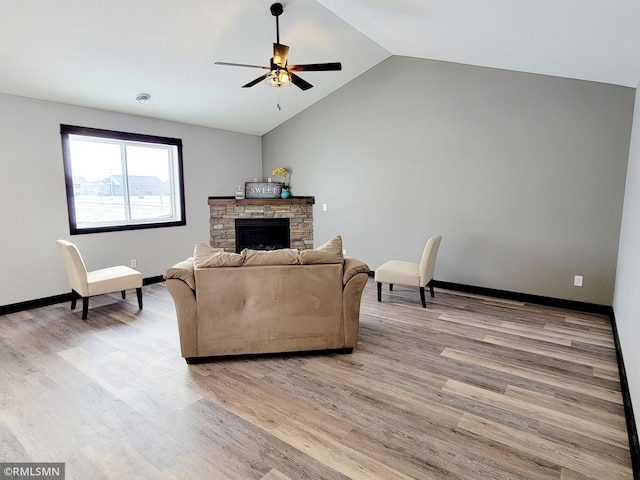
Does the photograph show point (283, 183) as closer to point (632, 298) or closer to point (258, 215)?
point (258, 215)

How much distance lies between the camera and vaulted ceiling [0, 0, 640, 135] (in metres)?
2.71

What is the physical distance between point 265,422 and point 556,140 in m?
4.26

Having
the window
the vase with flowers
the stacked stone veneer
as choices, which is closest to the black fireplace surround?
the stacked stone veneer

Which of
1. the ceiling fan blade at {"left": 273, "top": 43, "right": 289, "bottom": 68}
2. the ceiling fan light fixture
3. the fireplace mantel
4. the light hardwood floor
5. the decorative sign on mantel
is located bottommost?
the light hardwood floor

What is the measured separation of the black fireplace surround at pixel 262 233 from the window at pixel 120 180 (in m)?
1.10

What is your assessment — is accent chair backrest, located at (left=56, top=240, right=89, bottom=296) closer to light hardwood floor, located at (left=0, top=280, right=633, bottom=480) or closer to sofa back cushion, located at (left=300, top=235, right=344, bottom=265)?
light hardwood floor, located at (left=0, top=280, right=633, bottom=480)

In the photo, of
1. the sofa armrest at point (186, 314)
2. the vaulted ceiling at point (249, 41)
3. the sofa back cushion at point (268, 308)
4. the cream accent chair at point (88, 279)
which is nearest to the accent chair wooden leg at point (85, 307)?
the cream accent chair at point (88, 279)

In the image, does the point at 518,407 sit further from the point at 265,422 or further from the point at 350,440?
the point at 265,422

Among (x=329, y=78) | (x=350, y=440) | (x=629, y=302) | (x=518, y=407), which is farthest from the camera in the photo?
(x=329, y=78)

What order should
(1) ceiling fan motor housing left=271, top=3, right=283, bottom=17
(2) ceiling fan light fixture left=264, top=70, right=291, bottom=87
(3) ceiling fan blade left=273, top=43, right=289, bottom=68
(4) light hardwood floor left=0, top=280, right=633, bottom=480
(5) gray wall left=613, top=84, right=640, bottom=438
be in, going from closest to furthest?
(4) light hardwood floor left=0, top=280, right=633, bottom=480 → (5) gray wall left=613, top=84, right=640, bottom=438 → (3) ceiling fan blade left=273, top=43, right=289, bottom=68 → (2) ceiling fan light fixture left=264, top=70, right=291, bottom=87 → (1) ceiling fan motor housing left=271, top=3, right=283, bottom=17

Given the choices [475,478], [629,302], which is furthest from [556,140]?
[475,478]

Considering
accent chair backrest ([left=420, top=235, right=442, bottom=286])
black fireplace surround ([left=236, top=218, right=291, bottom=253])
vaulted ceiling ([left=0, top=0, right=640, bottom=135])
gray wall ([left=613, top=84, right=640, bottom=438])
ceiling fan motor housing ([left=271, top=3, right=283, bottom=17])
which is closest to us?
gray wall ([left=613, top=84, right=640, bottom=438])

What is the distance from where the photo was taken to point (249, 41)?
4.00m

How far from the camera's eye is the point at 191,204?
5.93m
